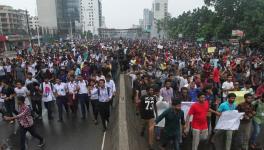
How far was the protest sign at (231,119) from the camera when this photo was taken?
754cm

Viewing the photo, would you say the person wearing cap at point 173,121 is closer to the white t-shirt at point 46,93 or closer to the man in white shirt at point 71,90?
the man in white shirt at point 71,90

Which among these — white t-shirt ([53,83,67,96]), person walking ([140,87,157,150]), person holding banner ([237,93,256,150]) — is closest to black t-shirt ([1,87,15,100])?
white t-shirt ([53,83,67,96])

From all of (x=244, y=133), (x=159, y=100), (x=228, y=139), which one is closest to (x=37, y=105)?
(x=159, y=100)

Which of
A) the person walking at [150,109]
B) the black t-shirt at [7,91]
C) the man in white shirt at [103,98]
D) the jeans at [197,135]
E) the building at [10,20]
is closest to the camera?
the jeans at [197,135]

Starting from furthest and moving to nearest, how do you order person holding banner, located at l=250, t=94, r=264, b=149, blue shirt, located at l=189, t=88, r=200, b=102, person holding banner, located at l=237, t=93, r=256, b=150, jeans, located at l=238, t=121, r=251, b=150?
blue shirt, located at l=189, t=88, r=200, b=102, person holding banner, located at l=250, t=94, r=264, b=149, jeans, located at l=238, t=121, r=251, b=150, person holding banner, located at l=237, t=93, r=256, b=150

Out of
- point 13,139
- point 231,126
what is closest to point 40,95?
point 13,139

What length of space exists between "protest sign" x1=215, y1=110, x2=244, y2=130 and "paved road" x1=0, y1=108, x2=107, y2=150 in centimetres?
363

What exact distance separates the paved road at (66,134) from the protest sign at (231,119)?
11.9 ft

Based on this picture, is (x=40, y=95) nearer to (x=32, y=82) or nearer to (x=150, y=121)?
(x=32, y=82)

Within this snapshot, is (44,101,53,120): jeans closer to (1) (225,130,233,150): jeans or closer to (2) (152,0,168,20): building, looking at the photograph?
(1) (225,130,233,150): jeans

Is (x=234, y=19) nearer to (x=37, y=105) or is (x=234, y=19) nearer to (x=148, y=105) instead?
(x=37, y=105)

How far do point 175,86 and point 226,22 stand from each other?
2935cm

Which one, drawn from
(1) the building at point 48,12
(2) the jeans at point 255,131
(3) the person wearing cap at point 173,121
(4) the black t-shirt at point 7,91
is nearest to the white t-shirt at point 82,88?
(4) the black t-shirt at point 7,91

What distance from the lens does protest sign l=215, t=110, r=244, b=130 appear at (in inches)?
297
